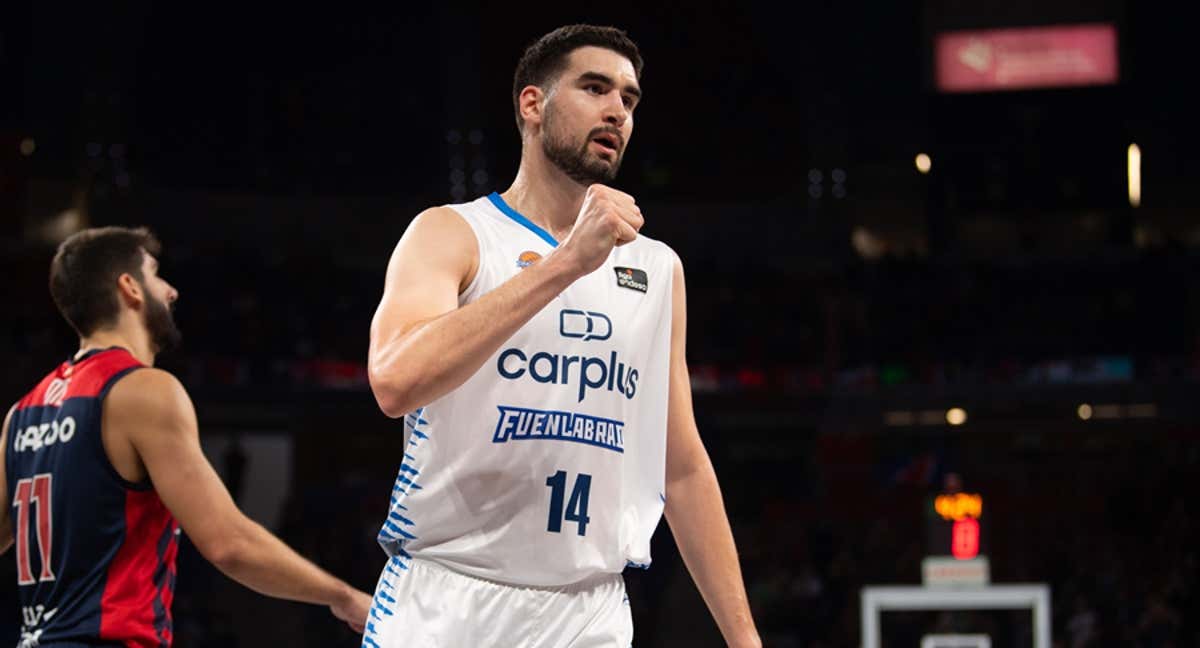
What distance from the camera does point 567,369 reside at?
2.78 meters

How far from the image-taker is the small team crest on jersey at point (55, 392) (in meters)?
3.52

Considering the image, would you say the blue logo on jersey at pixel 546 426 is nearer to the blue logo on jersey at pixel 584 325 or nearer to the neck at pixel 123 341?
the blue logo on jersey at pixel 584 325

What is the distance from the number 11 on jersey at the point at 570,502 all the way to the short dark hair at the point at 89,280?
5.06 feet

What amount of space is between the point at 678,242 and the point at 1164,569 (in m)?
9.32

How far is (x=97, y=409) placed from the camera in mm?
3436

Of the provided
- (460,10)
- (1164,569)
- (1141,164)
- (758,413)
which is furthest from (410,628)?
(1141,164)

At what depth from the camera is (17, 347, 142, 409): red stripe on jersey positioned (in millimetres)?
3486

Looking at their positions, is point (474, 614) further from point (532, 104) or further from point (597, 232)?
point (532, 104)

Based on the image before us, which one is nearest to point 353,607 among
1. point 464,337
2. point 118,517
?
point 118,517

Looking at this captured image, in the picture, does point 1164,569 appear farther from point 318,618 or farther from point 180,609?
point 180,609

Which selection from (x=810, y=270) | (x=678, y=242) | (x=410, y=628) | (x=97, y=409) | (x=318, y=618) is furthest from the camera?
(x=678, y=242)

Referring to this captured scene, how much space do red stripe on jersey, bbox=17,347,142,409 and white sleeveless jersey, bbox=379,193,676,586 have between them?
101 cm

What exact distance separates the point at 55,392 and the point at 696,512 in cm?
167

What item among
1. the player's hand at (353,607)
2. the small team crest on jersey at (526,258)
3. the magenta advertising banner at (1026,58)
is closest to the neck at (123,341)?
the player's hand at (353,607)
